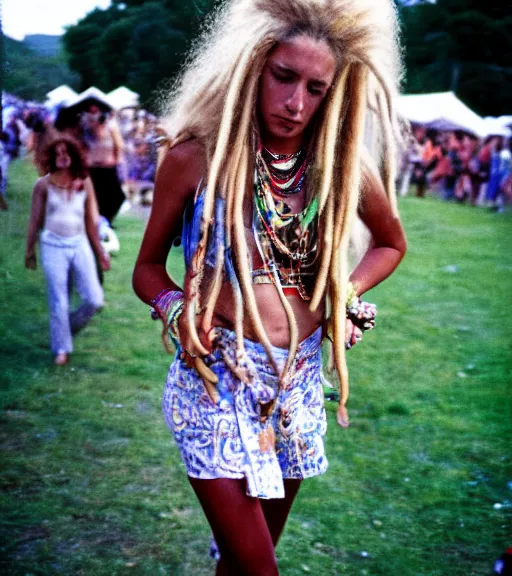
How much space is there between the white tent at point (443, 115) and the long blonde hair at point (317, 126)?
20.9 metres

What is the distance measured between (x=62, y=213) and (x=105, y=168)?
3707 mm

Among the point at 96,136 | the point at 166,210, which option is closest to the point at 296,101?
the point at 166,210

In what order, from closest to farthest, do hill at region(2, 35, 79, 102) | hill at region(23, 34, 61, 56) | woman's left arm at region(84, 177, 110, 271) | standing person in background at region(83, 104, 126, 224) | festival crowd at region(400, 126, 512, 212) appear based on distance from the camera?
hill at region(2, 35, 79, 102), hill at region(23, 34, 61, 56), woman's left arm at region(84, 177, 110, 271), standing person in background at region(83, 104, 126, 224), festival crowd at region(400, 126, 512, 212)

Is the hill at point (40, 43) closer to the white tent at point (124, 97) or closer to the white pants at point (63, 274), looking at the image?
the white pants at point (63, 274)

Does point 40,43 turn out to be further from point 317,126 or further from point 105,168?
point 105,168

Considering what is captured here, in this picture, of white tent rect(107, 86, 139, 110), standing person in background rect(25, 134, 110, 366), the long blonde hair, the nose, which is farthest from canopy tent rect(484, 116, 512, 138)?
the nose

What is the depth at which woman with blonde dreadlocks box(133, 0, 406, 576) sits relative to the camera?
6.52 feet

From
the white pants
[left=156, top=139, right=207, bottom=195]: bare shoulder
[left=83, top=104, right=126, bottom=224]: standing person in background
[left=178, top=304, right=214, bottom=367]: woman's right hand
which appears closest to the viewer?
[left=178, top=304, right=214, bottom=367]: woman's right hand

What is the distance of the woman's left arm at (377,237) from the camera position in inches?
89.9

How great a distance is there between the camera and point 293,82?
199 centimetres

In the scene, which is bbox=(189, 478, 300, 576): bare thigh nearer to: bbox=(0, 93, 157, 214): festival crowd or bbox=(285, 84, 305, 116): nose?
bbox=(285, 84, 305, 116): nose

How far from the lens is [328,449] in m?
4.53

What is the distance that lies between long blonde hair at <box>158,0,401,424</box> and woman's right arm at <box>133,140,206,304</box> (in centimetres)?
5

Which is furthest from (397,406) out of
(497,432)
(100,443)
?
(100,443)
